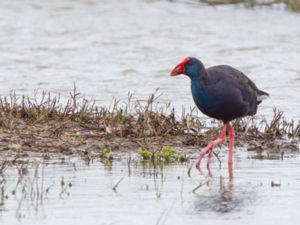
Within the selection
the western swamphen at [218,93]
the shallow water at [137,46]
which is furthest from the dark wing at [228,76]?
→ the shallow water at [137,46]

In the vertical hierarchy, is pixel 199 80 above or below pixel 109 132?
above

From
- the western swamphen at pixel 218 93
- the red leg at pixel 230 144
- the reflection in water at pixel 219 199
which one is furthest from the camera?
the western swamphen at pixel 218 93

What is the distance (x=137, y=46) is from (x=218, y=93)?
364 inches

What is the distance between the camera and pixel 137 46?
18578 millimetres

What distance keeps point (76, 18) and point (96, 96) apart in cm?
866

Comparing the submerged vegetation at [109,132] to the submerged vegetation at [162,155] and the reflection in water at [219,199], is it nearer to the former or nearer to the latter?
the submerged vegetation at [162,155]

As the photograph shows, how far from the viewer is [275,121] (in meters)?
10.6

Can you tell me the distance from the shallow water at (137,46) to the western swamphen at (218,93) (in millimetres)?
2477

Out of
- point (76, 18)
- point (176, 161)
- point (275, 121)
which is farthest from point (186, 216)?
point (76, 18)

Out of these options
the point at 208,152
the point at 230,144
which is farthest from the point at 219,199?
the point at 230,144

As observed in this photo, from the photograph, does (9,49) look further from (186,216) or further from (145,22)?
(186,216)

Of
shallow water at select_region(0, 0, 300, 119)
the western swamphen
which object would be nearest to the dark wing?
the western swamphen

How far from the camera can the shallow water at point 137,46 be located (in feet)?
47.4

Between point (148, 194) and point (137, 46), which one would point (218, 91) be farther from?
point (137, 46)
